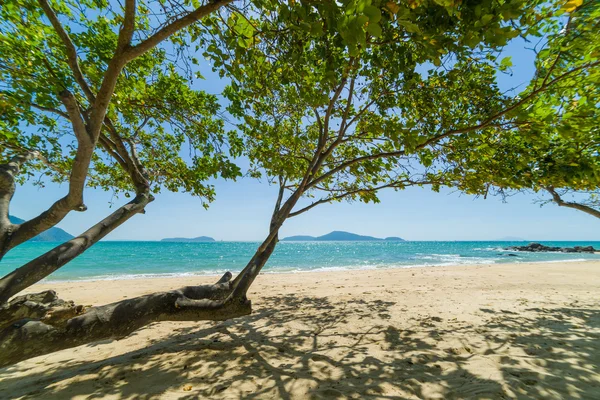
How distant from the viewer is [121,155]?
393 cm

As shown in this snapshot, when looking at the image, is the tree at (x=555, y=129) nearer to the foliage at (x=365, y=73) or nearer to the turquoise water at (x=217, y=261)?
the foliage at (x=365, y=73)

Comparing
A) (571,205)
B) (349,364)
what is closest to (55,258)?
(349,364)

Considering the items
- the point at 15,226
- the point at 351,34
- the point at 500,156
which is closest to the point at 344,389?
the point at 351,34

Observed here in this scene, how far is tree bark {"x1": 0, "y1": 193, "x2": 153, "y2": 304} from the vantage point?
2.47 meters

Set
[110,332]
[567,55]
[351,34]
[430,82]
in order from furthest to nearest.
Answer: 1. [430,82]
2. [567,55]
3. [110,332]
4. [351,34]

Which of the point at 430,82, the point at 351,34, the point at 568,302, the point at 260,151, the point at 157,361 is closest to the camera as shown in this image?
the point at 351,34

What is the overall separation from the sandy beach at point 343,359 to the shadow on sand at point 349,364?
0.02 meters

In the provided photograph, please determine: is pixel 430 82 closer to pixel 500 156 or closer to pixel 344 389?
pixel 500 156

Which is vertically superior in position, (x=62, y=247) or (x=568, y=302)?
(x=62, y=247)

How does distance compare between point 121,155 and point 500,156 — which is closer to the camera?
point 121,155

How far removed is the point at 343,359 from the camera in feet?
12.1

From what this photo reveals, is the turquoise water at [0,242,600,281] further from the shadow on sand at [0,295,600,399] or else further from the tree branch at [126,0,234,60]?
the tree branch at [126,0,234,60]

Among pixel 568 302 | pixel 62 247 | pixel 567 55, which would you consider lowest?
pixel 568 302

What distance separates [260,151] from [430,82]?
3.62 m
